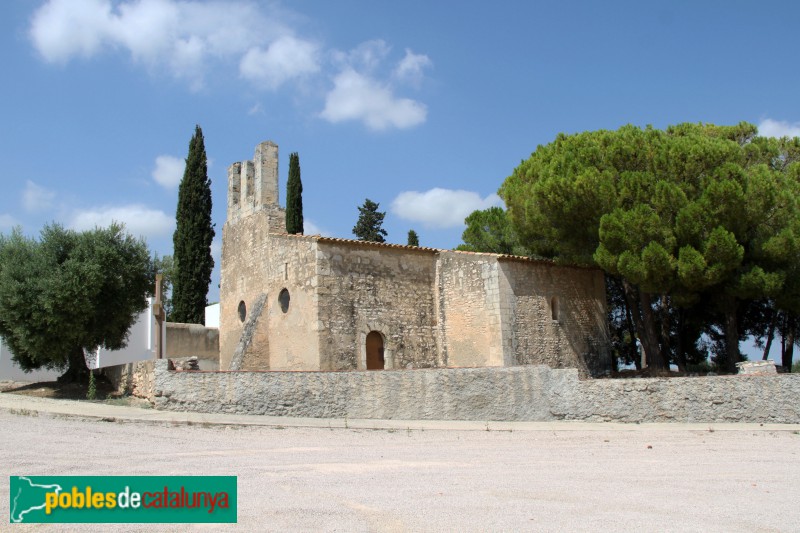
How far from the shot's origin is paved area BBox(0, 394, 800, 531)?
21.4ft

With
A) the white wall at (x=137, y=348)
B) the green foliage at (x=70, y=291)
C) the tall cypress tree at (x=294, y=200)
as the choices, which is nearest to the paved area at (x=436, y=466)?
the green foliage at (x=70, y=291)

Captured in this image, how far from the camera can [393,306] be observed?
21.6 m

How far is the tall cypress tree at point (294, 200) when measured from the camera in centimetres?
3291

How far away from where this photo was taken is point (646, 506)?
7.07m

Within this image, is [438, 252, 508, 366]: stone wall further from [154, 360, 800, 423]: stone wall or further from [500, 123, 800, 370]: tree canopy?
[154, 360, 800, 423]: stone wall

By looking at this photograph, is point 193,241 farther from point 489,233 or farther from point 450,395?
point 450,395

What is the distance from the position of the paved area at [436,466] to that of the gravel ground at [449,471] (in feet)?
0.08

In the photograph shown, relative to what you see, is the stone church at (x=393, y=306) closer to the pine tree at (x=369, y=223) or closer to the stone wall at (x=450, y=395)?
the stone wall at (x=450, y=395)

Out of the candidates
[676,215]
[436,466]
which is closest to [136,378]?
[436,466]

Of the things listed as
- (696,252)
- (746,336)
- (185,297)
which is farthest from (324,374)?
(746,336)

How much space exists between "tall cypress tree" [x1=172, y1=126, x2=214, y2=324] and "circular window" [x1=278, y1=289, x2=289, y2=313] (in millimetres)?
9351

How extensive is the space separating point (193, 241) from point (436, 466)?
23.4m

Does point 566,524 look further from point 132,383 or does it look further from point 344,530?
point 132,383

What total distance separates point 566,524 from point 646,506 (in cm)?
128
